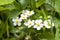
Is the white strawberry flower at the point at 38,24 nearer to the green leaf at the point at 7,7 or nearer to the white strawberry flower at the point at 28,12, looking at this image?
the white strawberry flower at the point at 28,12

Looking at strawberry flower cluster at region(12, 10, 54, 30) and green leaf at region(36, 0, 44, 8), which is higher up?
green leaf at region(36, 0, 44, 8)

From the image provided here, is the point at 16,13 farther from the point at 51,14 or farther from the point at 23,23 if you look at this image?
Answer: the point at 51,14

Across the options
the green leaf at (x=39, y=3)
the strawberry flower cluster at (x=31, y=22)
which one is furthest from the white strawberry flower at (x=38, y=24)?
the green leaf at (x=39, y=3)

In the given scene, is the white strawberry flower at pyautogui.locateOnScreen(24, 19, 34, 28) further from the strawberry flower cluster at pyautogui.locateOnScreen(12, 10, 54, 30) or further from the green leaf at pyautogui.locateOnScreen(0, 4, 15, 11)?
the green leaf at pyautogui.locateOnScreen(0, 4, 15, 11)

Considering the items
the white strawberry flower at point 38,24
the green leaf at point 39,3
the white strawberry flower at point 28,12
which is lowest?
the white strawberry flower at point 38,24

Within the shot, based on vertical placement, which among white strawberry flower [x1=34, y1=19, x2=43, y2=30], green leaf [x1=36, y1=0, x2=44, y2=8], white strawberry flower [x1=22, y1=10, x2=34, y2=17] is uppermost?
green leaf [x1=36, y1=0, x2=44, y2=8]

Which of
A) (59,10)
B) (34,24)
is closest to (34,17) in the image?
(34,24)

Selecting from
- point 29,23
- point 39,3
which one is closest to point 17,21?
point 29,23

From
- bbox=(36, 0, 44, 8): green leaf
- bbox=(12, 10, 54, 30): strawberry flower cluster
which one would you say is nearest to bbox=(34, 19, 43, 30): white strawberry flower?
bbox=(12, 10, 54, 30): strawberry flower cluster

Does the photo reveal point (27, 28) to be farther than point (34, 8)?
No

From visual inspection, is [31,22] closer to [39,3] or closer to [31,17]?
[31,17]

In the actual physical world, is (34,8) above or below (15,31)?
above
